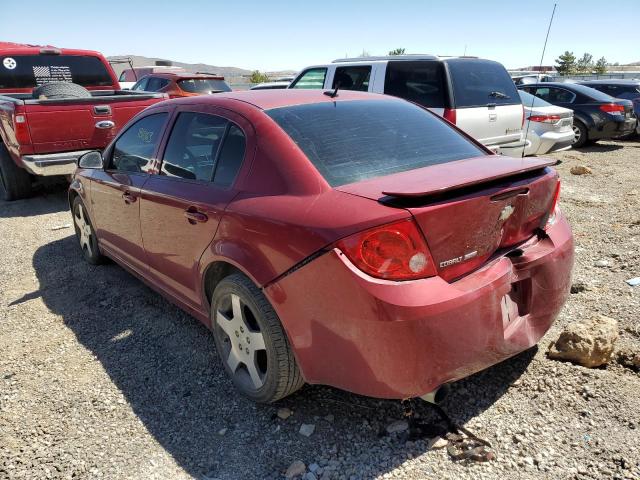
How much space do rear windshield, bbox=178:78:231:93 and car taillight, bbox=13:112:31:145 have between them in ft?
19.2

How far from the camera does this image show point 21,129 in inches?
258

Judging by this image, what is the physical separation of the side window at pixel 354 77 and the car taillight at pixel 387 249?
5510 millimetres

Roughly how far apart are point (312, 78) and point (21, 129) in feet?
14.2

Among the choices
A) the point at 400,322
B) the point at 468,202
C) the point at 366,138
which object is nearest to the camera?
the point at 400,322

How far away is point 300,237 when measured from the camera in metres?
2.18

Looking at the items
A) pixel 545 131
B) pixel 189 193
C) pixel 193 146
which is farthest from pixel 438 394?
pixel 545 131

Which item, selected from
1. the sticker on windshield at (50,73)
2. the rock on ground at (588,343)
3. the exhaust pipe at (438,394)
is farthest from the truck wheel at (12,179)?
the rock on ground at (588,343)

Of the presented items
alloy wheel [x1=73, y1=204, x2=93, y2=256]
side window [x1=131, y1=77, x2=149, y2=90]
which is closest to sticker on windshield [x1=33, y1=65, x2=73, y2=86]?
side window [x1=131, y1=77, x2=149, y2=90]

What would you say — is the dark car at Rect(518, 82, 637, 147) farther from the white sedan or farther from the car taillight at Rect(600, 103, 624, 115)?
the white sedan

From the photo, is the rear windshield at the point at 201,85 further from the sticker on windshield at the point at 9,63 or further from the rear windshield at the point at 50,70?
the sticker on windshield at the point at 9,63

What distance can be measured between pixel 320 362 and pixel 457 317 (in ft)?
2.10

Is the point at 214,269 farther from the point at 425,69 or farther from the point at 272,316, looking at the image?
the point at 425,69

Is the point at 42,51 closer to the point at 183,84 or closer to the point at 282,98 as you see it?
the point at 183,84

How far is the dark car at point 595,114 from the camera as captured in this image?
1179 centimetres
